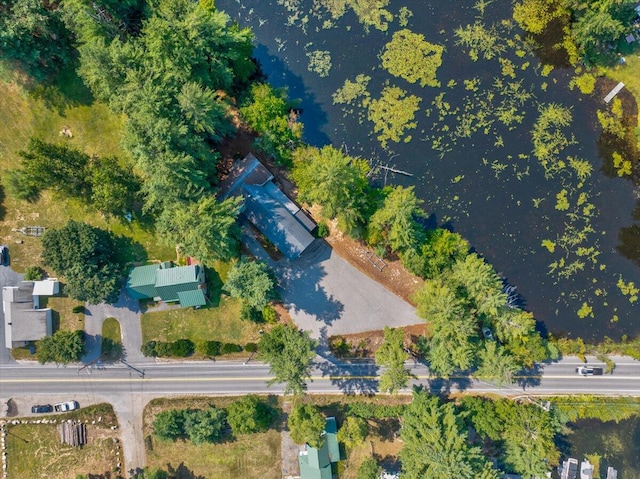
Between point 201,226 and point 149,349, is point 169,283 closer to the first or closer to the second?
point 149,349

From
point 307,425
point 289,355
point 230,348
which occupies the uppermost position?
point 230,348

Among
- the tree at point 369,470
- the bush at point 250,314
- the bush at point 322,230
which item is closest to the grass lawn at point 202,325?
the bush at point 250,314

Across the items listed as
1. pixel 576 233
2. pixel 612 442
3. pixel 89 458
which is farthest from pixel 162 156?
pixel 612 442

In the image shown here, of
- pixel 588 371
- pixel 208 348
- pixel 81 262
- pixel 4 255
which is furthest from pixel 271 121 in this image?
pixel 588 371

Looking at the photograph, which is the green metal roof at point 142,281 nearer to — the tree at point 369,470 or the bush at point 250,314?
the bush at point 250,314

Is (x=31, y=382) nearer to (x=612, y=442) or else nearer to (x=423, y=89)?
(x=423, y=89)

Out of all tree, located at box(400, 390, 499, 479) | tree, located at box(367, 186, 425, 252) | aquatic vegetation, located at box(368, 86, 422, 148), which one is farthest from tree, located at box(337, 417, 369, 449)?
aquatic vegetation, located at box(368, 86, 422, 148)
